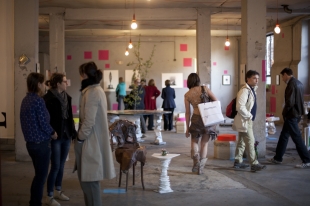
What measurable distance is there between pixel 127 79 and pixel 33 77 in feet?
55.5

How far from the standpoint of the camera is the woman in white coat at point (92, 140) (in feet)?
14.6

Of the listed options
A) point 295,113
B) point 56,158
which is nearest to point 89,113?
point 56,158

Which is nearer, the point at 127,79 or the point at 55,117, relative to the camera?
the point at 55,117

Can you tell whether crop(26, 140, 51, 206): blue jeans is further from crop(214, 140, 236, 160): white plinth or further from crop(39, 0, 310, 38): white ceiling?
crop(39, 0, 310, 38): white ceiling

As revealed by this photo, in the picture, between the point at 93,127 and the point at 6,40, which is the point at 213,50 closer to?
the point at 6,40

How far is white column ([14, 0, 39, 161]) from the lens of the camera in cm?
870

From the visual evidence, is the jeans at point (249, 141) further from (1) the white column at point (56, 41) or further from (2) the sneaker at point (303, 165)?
(1) the white column at point (56, 41)

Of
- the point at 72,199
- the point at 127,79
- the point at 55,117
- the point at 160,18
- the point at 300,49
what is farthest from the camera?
the point at 127,79

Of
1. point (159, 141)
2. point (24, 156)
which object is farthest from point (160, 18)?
point (24, 156)

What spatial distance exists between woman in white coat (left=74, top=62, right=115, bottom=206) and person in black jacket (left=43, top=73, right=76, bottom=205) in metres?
0.98

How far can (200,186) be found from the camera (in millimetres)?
6711

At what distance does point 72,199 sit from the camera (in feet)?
19.4

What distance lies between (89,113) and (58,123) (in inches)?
46.4

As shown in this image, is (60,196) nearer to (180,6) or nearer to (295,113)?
(295,113)
